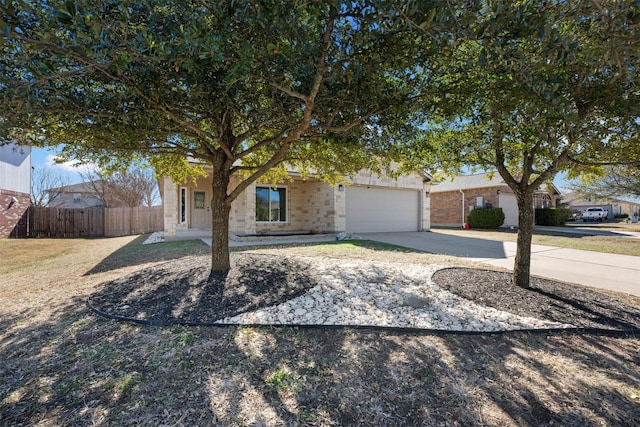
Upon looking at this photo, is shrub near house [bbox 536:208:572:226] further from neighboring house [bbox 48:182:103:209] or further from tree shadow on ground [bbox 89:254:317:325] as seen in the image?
neighboring house [bbox 48:182:103:209]

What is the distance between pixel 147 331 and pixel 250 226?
8863 millimetres

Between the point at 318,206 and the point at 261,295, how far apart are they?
971cm

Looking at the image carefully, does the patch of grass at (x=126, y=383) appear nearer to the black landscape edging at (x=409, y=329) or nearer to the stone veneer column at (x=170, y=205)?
the black landscape edging at (x=409, y=329)

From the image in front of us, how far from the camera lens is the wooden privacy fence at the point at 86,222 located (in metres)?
14.7

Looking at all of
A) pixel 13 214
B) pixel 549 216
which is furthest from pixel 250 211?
pixel 549 216

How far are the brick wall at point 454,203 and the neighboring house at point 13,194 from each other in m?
25.4

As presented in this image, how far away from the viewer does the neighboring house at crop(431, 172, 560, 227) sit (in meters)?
20.9

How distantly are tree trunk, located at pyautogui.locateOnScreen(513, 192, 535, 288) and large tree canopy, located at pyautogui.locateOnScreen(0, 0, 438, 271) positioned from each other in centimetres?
232

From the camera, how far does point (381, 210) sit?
1519 cm

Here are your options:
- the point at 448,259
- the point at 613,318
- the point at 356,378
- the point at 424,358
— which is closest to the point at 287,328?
the point at 356,378

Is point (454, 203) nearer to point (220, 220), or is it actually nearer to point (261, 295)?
point (220, 220)

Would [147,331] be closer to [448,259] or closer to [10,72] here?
[10,72]

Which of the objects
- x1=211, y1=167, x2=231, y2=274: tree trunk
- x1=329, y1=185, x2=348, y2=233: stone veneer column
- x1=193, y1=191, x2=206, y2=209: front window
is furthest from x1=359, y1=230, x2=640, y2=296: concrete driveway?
x1=193, y1=191, x2=206, y2=209: front window

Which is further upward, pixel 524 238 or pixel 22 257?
pixel 524 238
